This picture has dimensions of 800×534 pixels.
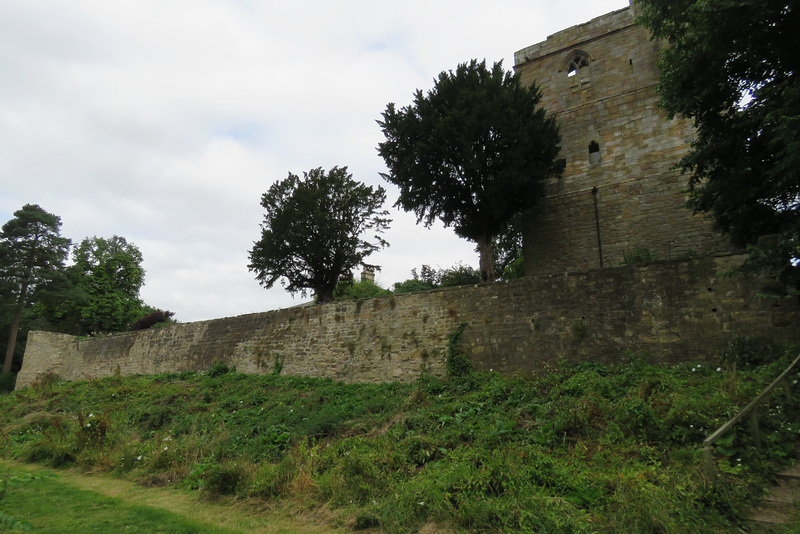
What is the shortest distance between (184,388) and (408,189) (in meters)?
9.37

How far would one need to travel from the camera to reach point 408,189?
1504 cm

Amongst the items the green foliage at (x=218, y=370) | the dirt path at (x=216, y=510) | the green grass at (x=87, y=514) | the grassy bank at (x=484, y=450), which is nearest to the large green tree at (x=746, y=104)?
the grassy bank at (x=484, y=450)

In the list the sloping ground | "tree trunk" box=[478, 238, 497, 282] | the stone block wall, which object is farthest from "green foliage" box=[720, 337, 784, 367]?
"tree trunk" box=[478, 238, 497, 282]

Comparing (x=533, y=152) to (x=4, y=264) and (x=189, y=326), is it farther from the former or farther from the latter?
(x=4, y=264)

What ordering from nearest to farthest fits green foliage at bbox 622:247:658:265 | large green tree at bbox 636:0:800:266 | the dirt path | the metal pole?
the dirt path < large green tree at bbox 636:0:800:266 < green foliage at bbox 622:247:658:265 < the metal pole

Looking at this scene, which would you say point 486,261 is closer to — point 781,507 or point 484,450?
point 484,450

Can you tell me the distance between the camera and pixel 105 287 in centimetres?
3384

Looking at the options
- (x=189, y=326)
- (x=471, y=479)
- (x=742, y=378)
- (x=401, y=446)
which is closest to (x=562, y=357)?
(x=742, y=378)

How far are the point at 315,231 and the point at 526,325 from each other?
1348cm

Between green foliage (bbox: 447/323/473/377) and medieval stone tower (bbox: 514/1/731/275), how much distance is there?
6.11 meters

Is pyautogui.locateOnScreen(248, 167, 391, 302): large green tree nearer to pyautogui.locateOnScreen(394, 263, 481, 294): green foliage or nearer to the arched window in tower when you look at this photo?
pyautogui.locateOnScreen(394, 263, 481, 294): green foliage

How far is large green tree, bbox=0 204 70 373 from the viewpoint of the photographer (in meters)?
26.1

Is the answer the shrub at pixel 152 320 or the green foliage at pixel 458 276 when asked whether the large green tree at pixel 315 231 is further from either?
the shrub at pixel 152 320

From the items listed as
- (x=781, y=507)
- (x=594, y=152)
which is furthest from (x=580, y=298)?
(x=594, y=152)
